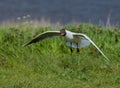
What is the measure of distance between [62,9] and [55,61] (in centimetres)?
1173

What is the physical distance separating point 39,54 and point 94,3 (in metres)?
12.5

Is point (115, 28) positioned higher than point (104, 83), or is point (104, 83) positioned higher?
point (115, 28)

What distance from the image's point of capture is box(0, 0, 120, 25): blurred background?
1877cm

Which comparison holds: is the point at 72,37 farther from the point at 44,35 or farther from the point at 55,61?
the point at 55,61

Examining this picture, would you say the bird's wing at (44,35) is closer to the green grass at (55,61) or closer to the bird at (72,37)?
the bird at (72,37)

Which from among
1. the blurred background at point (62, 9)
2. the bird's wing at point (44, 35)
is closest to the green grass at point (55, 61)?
the bird's wing at point (44, 35)

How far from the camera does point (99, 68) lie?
8.87m

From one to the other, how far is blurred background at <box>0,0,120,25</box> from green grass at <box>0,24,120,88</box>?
788cm

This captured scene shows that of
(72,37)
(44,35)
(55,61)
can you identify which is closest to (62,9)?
(55,61)

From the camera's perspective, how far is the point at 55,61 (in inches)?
354

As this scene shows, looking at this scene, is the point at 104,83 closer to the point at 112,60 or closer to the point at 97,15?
the point at 112,60

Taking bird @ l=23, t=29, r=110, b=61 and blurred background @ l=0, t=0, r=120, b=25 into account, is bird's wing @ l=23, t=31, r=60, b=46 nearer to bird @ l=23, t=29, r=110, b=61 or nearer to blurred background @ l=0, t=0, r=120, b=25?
bird @ l=23, t=29, r=110, b=61

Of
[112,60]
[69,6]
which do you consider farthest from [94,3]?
[112,60]

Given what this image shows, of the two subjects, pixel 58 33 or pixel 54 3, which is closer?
pixel 58 33
